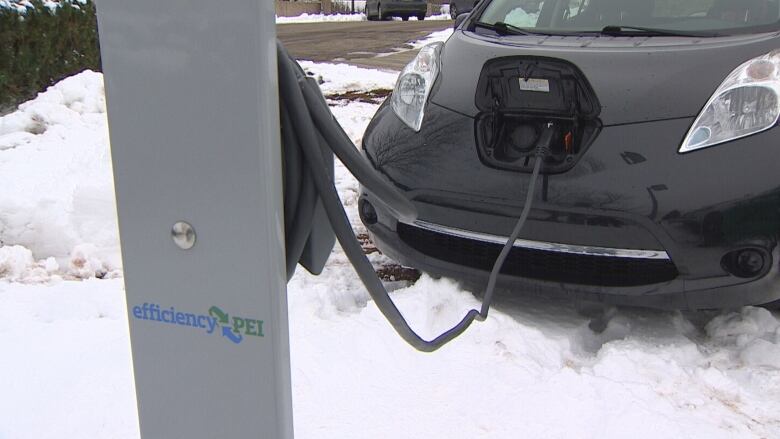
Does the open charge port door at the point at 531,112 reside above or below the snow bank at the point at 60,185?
above

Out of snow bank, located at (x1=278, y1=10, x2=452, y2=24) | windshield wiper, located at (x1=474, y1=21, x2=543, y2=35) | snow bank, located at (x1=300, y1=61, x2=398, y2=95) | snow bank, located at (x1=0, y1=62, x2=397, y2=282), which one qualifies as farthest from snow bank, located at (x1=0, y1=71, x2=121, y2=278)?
snow bank, located at (x1=278, y1=10, x2=452, y2=24)

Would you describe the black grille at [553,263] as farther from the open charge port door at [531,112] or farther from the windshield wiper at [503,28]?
the windshield wiper at [503,28]

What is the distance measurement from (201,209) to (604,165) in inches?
65.8

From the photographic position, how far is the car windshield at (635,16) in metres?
2.84

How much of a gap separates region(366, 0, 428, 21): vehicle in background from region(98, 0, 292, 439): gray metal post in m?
25.3

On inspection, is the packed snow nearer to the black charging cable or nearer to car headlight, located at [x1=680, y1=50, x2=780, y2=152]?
car headlight, located at [x1=680, y1=50, x2=780, y2=152]

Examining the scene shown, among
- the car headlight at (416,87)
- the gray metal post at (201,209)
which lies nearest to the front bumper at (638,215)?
the car headlight at (416,87)

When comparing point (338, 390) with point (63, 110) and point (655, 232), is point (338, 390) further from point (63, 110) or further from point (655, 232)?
point (63, 110)

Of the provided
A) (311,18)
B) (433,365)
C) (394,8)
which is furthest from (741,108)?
(311,18)

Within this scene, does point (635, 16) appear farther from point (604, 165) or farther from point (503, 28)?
point (604, 165)

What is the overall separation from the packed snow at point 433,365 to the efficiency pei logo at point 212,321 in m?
0.91

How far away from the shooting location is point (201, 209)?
92cm

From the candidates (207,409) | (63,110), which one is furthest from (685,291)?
(63,110)

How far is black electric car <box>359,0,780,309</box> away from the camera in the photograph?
218cm
